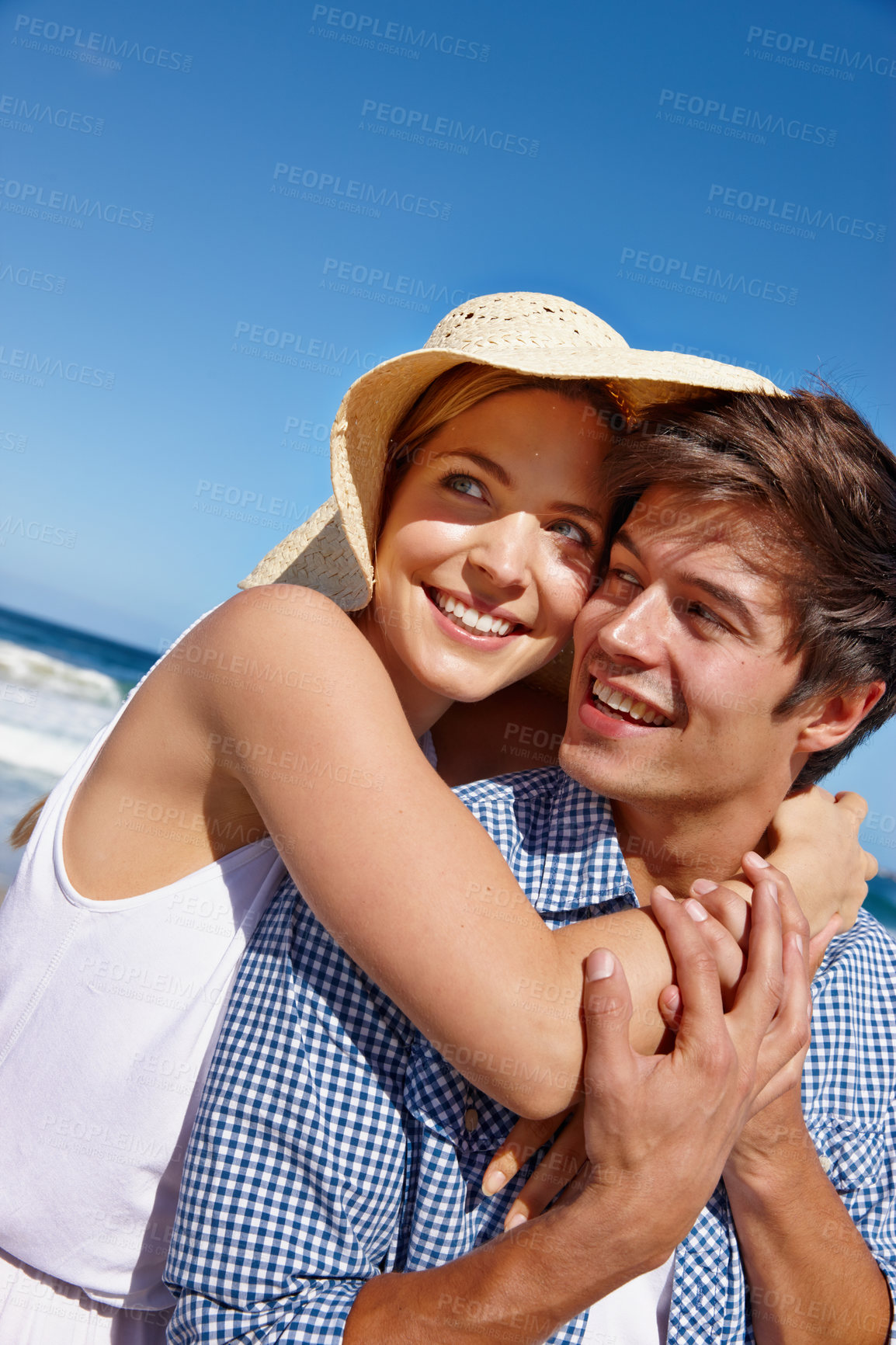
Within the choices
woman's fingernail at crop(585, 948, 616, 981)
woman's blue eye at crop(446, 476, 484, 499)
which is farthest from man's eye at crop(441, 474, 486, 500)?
woman's fingernail at crop(585, 948, 616, 981)

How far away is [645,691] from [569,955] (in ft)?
2.63

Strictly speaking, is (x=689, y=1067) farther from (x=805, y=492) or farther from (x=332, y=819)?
(x=805, y=492)

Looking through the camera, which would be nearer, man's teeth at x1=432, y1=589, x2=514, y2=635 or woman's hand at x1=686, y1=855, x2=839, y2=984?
woman's hand at x1=686, y1=855, x2=839, y2=984

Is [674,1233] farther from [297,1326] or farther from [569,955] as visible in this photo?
[297,1326]

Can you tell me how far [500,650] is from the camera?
2678 millimetres

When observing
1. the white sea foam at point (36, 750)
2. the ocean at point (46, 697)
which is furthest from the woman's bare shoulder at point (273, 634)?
the white sea foam at point (36, 750)

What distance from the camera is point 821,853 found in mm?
2512

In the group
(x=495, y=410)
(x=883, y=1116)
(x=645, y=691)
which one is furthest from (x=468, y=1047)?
(x=495, y=410)

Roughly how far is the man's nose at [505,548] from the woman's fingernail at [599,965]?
1010 mm

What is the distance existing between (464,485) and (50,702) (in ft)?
68.4

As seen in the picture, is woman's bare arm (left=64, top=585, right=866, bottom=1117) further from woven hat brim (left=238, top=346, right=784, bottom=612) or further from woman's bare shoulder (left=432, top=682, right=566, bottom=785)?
woman's bare shoulder (left=432, top=682, right=566, bottom=785)

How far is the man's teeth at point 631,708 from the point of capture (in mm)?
2502

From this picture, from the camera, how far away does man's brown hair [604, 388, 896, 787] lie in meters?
2.50

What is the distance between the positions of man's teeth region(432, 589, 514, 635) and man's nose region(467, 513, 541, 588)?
12 centimetres
